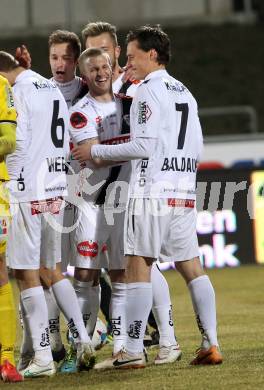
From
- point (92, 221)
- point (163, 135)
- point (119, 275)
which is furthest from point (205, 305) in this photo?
point (163, 135)

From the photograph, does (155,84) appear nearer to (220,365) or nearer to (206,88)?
(220,365)

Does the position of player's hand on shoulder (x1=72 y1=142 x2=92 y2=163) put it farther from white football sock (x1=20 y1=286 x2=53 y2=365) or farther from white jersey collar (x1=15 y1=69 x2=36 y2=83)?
white football sock (x1=20 y1=286 x2=53 y2=365)

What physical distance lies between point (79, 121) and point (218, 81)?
17.0m

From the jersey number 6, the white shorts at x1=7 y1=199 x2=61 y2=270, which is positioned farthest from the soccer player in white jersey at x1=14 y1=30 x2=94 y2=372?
the jersey number 6

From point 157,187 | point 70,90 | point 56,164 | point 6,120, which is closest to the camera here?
point 6,120

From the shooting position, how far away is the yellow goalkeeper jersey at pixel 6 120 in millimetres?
6590

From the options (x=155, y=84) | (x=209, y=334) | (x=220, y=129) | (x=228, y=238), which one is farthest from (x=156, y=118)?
(x=220, y=129)

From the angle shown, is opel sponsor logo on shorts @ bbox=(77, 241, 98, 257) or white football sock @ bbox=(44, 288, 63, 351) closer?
opel sponsor logo on shorts @ bbox=(77, 241, 98, 257)

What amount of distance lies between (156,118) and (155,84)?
0.77ft

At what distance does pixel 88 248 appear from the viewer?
7.56 metres

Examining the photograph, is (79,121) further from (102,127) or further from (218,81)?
(218,81)

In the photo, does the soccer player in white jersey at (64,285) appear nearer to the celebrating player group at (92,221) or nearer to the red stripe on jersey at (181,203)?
the celebrating player group at (92,221)

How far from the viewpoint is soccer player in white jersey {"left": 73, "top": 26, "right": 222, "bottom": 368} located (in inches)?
276

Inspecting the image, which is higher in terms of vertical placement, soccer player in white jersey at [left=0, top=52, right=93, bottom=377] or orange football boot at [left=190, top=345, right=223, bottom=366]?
soccer player in white jersey at [left=0, top=52, right=93, bottom=377]
